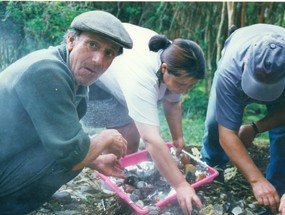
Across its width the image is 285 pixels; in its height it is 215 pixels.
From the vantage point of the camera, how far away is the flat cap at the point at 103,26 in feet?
3.81

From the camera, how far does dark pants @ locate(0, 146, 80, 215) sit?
3.94ft

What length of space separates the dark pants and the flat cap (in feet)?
1.53

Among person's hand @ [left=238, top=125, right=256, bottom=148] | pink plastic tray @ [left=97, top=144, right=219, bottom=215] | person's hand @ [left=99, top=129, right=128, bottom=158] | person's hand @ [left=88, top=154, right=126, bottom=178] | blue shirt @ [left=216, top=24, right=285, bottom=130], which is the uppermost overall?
blue shirt @ [left=216, top=24, right=285, bottom=130]

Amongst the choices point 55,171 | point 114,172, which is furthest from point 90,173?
point 55,171

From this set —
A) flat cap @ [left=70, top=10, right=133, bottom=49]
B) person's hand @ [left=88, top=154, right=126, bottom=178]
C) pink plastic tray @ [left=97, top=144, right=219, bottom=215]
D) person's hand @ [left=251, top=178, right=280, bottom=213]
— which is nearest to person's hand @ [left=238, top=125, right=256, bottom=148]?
pink plastic tray @ [left=97, top=144, right=219, bottom=215]

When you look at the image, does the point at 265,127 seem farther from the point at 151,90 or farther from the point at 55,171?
the point at 55,171

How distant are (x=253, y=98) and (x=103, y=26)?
2.44 feet

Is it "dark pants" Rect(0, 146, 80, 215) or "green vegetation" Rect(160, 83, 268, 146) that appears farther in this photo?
"green vegetation" Rect(160, 83, 268, 146)

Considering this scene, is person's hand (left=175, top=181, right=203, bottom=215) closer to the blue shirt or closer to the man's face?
the blue shirt

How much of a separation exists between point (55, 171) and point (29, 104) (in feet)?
1.03

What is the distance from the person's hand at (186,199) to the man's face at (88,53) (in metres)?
0.64

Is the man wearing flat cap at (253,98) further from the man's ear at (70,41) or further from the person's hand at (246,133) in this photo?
the man's ear at (70,41)

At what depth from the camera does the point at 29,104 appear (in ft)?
3.54

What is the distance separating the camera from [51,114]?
→ 1099 mm
